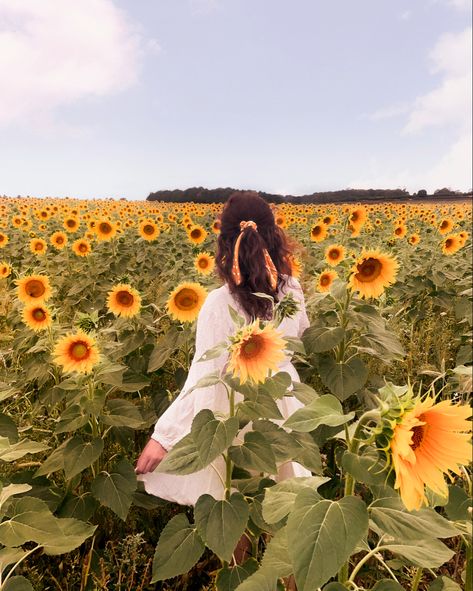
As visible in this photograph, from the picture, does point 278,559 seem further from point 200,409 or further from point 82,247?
point 82,247

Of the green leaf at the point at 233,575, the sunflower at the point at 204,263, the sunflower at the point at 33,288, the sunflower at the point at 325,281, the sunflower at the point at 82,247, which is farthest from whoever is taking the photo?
the sunflower at the point at 82,247

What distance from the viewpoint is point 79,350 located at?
8.06 feet

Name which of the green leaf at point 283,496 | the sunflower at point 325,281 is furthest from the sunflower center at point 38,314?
the green leaf at point 283,496

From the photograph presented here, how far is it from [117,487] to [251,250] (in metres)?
1.37

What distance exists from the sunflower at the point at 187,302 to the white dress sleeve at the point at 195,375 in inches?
32.9

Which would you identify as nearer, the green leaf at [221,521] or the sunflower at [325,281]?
the green leaf at [221,521]

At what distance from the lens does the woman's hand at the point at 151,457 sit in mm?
2193

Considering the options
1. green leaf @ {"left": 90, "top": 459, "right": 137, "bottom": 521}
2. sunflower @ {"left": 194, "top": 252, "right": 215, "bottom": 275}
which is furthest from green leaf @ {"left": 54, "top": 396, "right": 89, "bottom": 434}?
sunflower @ {"left": 194, "top": 252, "right": 215, "bottom": 275}

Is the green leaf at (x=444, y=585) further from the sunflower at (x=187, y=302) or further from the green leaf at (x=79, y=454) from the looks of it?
the sunflower at (x=187, y=302)

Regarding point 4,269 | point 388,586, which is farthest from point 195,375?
point 4,269

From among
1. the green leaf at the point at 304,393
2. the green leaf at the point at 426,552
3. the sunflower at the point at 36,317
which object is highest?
the sunflower at the point at 36,317

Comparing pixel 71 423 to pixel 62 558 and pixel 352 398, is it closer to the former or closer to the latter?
pixel 62 558

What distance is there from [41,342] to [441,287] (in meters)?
4.60

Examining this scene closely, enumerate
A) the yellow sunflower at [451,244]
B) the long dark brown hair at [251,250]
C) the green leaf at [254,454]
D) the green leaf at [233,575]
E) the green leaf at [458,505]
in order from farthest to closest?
the yellow sunflower at [451,244] < the long dark brown hair at [251,250] < the green leaf at [233,575] < the green leaf at [254,454] < the green leaf at [458,505]
